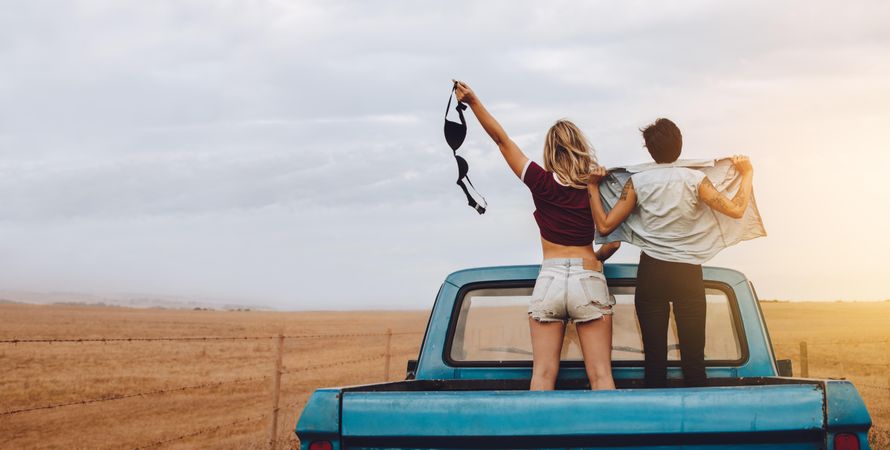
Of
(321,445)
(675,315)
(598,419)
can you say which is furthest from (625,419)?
(675,315)

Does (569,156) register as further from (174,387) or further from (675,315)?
(174,387)

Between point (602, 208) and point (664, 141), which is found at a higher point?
point (664, 141)

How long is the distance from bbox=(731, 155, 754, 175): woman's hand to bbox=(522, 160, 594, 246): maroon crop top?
2.43 ft

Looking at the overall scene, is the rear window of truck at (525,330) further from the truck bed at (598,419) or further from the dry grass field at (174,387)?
the dry grass field at (174,387)

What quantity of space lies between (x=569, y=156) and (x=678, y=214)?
57cm

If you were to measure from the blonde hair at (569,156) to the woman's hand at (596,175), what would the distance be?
2 cm

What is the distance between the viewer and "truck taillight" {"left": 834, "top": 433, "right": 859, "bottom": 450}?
2.42m

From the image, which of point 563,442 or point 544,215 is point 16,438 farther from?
point 563,442

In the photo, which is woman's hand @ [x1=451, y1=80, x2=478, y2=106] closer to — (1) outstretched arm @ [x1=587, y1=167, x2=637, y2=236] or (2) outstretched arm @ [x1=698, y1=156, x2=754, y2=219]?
(1) outstretched arm @ [x1=587, y1=167, x2=637, y2=236]

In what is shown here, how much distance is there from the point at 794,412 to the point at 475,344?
2178 mm

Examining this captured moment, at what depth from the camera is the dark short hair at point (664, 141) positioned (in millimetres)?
3863

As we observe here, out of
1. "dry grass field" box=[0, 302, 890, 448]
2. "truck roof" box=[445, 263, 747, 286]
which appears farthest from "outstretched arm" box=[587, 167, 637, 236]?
"dry grass field" box=[0, 302, 890, 448]

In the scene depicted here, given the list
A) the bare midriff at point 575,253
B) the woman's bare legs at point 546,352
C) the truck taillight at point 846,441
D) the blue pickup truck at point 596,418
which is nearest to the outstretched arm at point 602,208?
the bare midriff at point 575,253

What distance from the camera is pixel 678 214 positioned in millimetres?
3742
